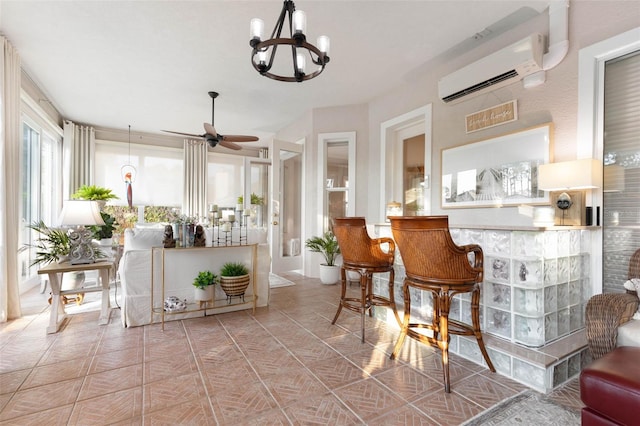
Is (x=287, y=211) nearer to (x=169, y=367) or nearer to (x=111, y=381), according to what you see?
(x=169, y=367)

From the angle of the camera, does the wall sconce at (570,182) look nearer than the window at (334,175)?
Yes

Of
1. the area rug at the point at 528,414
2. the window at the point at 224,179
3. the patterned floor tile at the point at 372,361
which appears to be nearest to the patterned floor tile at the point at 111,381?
the patterned floor tile at the point at 372,361

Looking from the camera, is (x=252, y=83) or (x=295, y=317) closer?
(x=295, y=317)

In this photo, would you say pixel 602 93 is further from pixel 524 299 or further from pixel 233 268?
pixel 233 268

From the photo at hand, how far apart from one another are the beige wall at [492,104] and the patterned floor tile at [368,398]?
2213 millimetres

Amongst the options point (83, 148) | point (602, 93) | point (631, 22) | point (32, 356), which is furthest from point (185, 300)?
point (83, 148)

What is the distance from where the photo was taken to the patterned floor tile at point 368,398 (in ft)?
5.34

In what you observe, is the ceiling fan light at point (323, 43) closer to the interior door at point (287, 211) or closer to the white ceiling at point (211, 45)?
the white ceiling at point (211, 45)

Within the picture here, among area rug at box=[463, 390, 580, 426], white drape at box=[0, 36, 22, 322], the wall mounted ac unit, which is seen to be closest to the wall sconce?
the wall mounted ac unit

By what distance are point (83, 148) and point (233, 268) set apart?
534 centimetres

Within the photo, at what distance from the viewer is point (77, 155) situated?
6.07m

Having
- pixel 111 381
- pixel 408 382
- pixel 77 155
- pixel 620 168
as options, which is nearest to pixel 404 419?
pixel 408 382

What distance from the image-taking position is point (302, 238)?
5.55 m

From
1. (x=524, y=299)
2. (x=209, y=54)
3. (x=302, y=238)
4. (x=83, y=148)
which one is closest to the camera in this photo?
(x=524, y=299)
